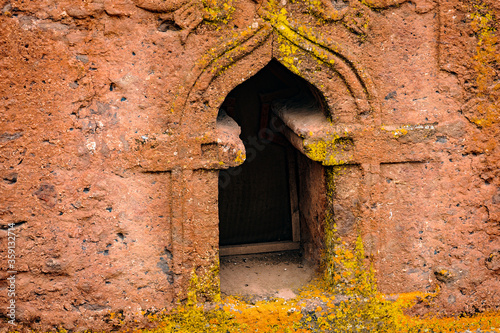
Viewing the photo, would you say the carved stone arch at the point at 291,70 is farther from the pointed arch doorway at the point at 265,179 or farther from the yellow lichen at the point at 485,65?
the yellow lichen at the point at 485,65

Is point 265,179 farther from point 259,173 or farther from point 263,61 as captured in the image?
point 263,61

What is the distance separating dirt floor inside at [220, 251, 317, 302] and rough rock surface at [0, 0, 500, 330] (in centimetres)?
43

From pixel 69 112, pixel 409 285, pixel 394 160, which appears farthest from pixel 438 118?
pixel 69 112

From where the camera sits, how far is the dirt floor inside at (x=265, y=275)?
328 centimetres

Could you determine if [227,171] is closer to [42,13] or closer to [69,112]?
[69,112]

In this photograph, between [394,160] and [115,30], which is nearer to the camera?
[115,30]

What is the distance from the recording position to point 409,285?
3275 mm

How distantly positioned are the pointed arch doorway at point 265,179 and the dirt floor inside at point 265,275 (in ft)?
0.30

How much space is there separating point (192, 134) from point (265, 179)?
110 centimetres

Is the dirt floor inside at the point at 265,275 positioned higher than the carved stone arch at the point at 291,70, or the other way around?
the carved stone arch at the point at 291,70

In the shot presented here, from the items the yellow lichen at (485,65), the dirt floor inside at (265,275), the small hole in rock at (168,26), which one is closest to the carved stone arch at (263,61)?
the small hole in rock at (168,26)

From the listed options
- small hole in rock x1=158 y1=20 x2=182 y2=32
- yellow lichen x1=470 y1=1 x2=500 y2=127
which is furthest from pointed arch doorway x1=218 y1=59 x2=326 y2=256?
yellow lichen x1=470 y1=1 x2=500 y2=127

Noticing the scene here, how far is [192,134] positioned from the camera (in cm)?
293

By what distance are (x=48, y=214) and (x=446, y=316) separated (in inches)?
108
